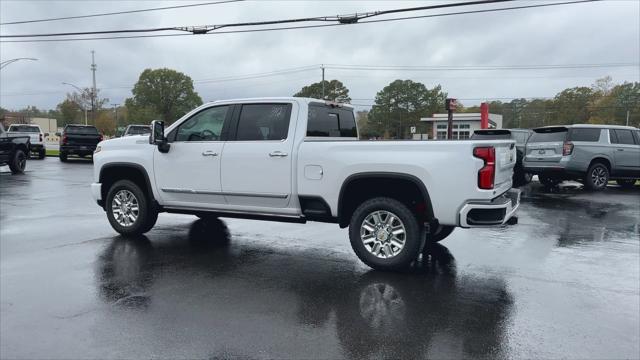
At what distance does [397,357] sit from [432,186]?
2309 millimetres

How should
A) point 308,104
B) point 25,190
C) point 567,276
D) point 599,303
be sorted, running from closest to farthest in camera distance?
point 599,303 < point 567,276 < point 308,104 < point 25,190

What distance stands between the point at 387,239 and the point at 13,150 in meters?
17.2

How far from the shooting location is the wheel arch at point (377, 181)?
5.54m

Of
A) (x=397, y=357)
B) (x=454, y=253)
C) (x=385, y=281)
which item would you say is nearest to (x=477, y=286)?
(x=385, y=281)

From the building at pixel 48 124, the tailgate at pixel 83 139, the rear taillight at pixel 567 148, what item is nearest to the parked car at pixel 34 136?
the tailgate at pixel 83 139

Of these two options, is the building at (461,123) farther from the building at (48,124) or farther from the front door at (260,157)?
the building at (48,124)

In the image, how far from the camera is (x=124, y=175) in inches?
307

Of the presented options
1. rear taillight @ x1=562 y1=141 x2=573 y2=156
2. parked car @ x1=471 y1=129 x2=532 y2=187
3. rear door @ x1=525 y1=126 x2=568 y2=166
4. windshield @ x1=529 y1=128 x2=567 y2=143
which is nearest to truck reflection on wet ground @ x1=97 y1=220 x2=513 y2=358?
parked car @ x1=471 y1=129 x2=532 y2=187

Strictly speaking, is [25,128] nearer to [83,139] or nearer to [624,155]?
[83,139]

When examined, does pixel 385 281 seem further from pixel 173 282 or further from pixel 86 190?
pixel 86 190

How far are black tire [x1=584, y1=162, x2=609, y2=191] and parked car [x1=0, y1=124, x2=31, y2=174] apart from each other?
19.0 m

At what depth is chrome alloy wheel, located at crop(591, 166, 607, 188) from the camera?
48.1ft

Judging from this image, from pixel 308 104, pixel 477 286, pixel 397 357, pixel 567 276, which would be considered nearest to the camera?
pixel 397 357

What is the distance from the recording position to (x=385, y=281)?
18.0ft
